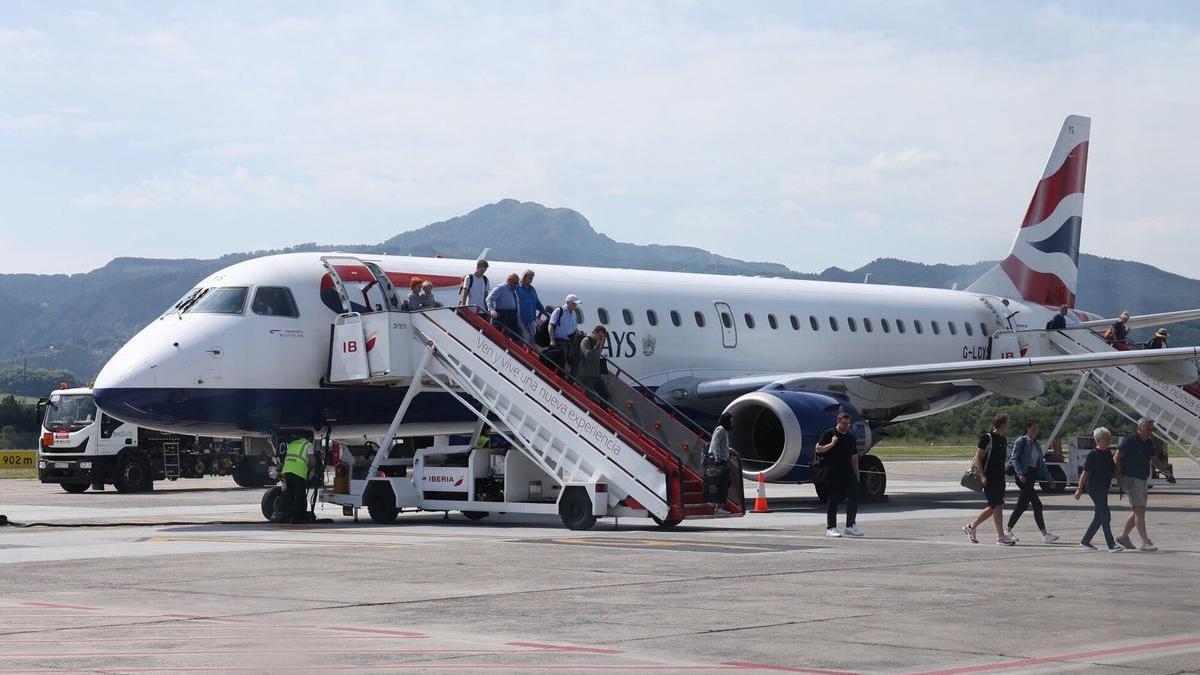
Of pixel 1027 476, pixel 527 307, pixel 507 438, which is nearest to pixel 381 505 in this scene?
pixel 507 438

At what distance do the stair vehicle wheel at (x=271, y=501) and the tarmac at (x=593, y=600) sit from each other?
2.87 ft

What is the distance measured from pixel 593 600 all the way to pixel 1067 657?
4003 mm

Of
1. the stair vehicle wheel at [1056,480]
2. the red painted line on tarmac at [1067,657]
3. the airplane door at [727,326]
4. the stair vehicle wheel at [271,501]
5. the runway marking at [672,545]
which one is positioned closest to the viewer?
the red painted line on tarmac at [1067,657]

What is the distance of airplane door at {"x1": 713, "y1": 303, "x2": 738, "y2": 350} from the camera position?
28.7m

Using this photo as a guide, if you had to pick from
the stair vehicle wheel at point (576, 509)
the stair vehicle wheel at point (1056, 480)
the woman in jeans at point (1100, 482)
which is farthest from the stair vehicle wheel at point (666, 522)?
the stair vehicle wheel at point (1056, 480)

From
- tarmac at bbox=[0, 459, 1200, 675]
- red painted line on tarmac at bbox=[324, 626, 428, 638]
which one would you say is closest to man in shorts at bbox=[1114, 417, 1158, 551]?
tarmac at bbox=[0, 459, 1200, 675]

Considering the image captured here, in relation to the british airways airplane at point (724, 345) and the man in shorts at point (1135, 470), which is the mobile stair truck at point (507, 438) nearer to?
the british airways airplane at point (724, 345)

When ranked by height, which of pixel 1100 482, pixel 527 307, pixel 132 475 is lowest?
pixel 132 475

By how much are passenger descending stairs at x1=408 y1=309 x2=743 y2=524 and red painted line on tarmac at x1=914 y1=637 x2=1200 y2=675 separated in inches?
392

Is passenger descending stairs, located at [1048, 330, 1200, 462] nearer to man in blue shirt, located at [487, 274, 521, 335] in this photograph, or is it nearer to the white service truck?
man in blue shirt, located at [487, 274, 521, 335]

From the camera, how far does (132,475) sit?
119 feet

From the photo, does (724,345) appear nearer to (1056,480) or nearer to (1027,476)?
(1056,480)

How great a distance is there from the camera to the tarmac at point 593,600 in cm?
936

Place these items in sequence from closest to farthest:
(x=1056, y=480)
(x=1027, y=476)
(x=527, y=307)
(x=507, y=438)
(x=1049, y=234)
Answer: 1. (x=1027, y=476)
2. (x=507, y=438)
3. (x=527, y=307)
4. (x=1056, y=480)
5. (x=1049, y=234)
